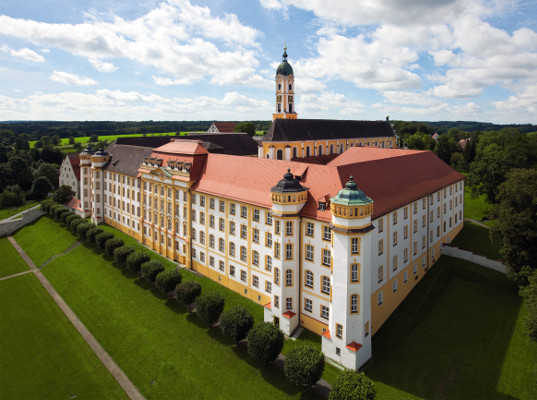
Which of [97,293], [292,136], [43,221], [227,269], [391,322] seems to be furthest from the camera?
[43,221]

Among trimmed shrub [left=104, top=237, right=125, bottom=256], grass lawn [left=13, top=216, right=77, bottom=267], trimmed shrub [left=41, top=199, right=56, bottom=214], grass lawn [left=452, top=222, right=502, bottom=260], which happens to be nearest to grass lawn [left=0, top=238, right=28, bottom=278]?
grass lawn [left=13, top=216, right=77, bottom=267]

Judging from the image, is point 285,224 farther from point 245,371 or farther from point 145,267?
point 145,267

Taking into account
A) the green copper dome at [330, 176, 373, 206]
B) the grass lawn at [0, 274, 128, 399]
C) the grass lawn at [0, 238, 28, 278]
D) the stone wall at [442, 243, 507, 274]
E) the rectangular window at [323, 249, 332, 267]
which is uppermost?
the green copper dome at [330, 176, 373, 206]

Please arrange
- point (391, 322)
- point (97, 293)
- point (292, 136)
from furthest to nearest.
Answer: point (292, 136)
point (97, 293)
point (391, 322)

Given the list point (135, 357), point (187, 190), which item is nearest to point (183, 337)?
point (135, 357)

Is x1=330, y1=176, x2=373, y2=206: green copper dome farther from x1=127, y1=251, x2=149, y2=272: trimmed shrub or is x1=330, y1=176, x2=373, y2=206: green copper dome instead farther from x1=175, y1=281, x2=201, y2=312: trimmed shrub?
x1=127, y1=251, x2=149, y2=272: trimmed shrub
